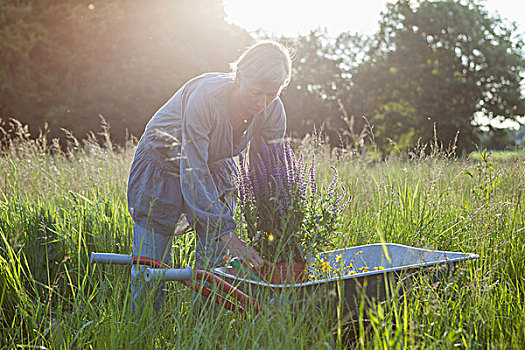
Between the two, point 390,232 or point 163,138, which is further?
point 390,232

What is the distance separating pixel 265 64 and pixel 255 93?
0.14 m

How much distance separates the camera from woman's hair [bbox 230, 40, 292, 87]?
218 centimetres

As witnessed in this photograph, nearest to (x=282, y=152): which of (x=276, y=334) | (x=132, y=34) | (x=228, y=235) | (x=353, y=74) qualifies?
(x=228, y=235)

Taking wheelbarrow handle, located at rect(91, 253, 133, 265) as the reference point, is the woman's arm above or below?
above

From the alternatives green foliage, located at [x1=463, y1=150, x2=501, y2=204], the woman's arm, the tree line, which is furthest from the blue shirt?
the tree line

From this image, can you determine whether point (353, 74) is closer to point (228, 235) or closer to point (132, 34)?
point (132, 34)

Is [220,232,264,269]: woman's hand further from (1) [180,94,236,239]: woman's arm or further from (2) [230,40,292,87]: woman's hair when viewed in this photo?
(2) [230,40,292,87]: woman's hair

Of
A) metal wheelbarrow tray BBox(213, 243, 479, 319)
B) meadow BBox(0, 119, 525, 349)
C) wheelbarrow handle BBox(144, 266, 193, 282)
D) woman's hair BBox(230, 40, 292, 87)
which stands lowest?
meadow BBox(0, 119, 525, 349)

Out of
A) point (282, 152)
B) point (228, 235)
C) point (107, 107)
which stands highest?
point (282, 152)

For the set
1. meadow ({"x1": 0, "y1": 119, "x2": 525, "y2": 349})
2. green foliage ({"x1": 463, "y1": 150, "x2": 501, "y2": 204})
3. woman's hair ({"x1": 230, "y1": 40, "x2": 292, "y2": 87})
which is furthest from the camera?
green foliage ({"x1": 463, "y1": 150, "x2": 501, "y2": 204})

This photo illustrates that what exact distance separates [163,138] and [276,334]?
1.22 metres

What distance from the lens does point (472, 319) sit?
2.20 m

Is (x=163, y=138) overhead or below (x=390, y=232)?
overhead

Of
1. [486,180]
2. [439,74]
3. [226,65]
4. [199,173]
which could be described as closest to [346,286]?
[199,173]
